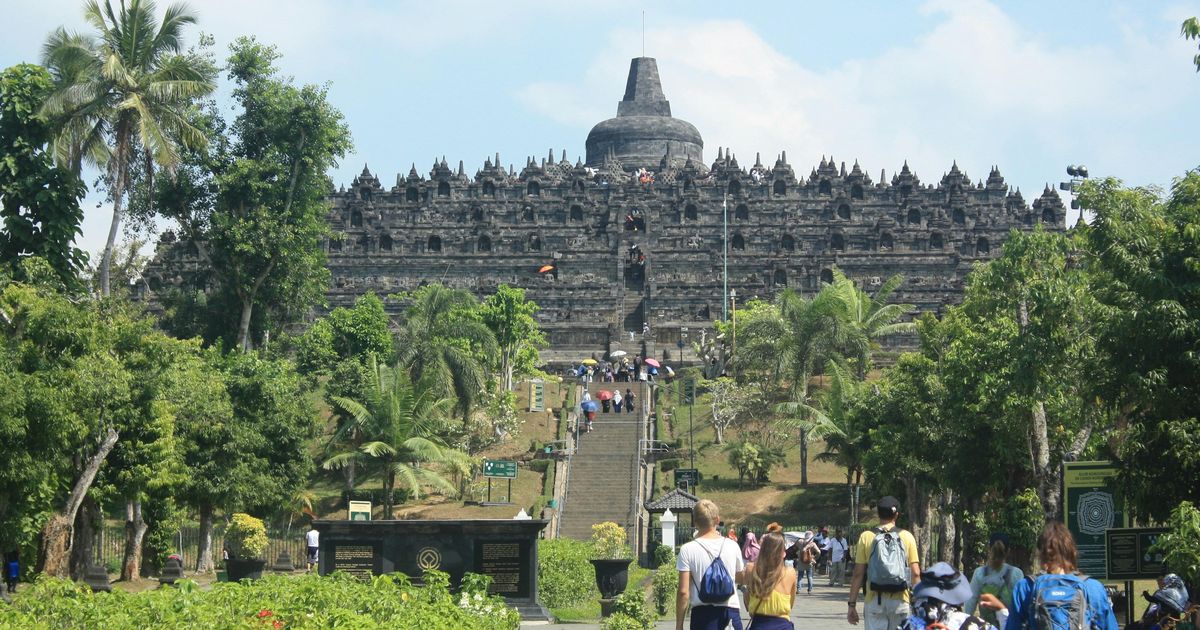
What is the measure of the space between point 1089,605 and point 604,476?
36724mm

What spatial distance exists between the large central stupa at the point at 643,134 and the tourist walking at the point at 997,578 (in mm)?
90874

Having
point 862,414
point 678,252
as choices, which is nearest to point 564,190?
point 678,252

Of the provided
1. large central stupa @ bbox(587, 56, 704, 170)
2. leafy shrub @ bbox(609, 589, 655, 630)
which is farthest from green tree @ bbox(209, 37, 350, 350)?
large central stupa @ bbox(587, 56, 704, 170)

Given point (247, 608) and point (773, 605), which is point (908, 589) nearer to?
point (773, 605)

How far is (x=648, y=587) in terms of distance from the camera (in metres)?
31.4

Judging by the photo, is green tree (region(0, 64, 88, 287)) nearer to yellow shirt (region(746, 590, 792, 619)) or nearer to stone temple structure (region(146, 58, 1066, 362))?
yellow shirt (region(746, 590, 792, 619))

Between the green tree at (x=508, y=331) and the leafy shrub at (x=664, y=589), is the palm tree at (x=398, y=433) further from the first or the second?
the leafy shrub at (x=664, y=589)

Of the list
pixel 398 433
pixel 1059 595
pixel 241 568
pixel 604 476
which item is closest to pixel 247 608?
pixel 1059 595

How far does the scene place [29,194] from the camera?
3259cm

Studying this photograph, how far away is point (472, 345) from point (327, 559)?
104 feet

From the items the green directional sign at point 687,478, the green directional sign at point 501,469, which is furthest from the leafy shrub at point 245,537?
the green directional sign at point 687,478

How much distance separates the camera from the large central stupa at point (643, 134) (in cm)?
10675

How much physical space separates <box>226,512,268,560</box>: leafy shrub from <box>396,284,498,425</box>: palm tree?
9.96m

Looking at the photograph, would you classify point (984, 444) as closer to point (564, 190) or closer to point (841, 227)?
point (841, 227)
